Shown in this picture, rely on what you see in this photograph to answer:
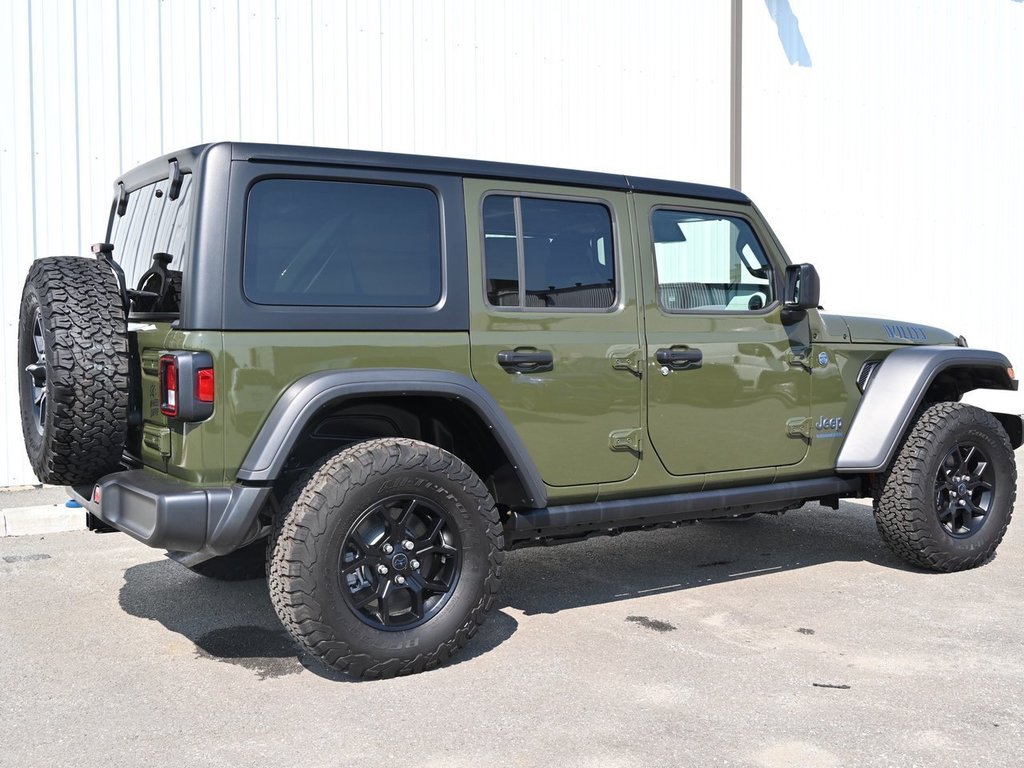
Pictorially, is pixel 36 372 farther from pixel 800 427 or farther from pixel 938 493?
pixel 938 493

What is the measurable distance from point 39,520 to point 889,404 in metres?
5.17

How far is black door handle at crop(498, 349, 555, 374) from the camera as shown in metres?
4.05

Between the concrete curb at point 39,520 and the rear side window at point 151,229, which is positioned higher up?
the rear side window at point 151,229

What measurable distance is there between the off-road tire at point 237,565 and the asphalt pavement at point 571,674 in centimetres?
8

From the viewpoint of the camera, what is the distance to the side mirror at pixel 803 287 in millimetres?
4762

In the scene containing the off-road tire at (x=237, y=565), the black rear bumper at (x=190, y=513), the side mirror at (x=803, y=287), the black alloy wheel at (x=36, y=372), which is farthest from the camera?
the off-road tire at (x=237, y=565)

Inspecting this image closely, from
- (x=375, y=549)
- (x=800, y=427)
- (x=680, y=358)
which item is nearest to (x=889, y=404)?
(x=800, y=427)

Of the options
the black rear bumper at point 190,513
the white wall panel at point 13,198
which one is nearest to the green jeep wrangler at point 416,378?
the black rear bumper at point 190,513

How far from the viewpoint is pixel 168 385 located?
11.6ft

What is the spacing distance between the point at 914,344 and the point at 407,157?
3.09 metres

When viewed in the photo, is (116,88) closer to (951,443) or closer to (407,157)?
(407,157)

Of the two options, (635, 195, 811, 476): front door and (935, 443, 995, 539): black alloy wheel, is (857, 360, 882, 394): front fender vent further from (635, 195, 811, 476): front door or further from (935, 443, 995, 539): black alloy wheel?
(935, 443, 995, 539): black alloy wheel

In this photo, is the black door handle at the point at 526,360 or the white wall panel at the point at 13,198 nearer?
the black door handle at the point at 526,360

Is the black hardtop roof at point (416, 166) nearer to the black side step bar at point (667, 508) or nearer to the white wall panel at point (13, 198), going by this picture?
the black side step bar at point (667, 508)
